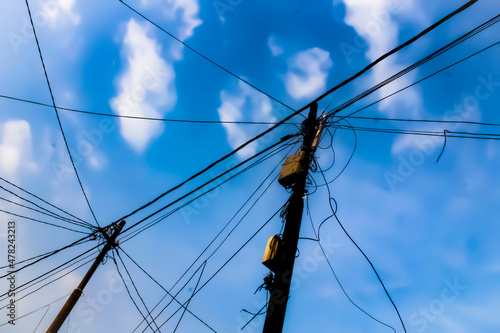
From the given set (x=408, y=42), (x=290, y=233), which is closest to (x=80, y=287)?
(x=290, y=233)

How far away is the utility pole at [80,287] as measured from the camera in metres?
7.53

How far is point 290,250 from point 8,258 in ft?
28.0

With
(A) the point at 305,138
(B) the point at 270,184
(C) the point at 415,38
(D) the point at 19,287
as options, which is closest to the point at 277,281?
(A) the point at 305,138

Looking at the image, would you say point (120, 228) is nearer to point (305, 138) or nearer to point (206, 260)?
point (206, 260)

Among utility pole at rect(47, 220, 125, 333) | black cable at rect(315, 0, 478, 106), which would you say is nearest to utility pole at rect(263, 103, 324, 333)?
black cable at rect(315, 0, 478, 106)

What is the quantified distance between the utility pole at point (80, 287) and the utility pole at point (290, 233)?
22.1 ft

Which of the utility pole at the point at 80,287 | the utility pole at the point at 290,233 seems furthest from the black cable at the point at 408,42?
the utility pole at the point at 80,287

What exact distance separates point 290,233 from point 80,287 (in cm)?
713

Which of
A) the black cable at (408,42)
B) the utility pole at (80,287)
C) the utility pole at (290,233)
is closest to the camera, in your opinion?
the black cable at (408,42)

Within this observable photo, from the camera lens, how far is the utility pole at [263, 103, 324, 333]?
3.61 m

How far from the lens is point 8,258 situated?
8.21 metres

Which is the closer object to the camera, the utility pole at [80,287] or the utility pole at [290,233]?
the utility pole at [290,233]

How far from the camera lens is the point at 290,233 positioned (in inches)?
170

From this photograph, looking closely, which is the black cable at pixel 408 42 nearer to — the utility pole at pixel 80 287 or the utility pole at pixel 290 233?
the utility pole at pixel 290 233
